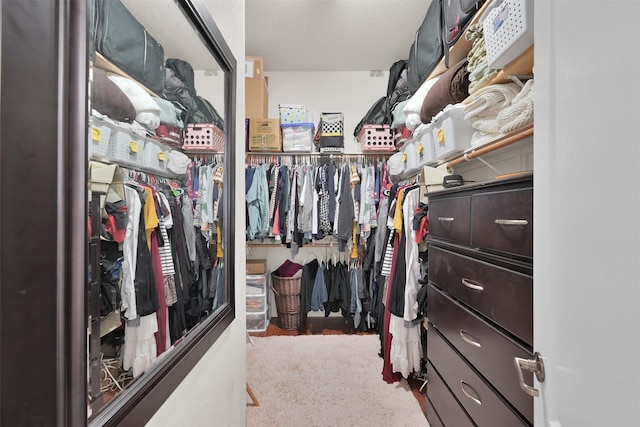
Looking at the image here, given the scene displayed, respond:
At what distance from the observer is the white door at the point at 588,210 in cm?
40

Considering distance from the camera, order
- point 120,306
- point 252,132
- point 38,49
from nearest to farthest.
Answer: point 38,49
point 120,306
point 252,132

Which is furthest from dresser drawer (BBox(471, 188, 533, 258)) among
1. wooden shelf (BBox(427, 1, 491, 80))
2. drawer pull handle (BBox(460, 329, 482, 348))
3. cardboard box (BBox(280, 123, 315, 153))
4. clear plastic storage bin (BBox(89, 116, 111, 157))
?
cardboard box (BBox(280, 123, 315, 153))

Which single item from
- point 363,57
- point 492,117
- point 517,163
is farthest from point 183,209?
point 363,57

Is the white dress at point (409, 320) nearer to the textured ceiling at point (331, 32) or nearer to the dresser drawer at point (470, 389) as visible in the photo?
the dresser drawer at point (470, 389)

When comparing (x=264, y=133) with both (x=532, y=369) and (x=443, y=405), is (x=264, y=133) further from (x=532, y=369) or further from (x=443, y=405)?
(x=532, y=369)

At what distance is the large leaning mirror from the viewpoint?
1.61 ft

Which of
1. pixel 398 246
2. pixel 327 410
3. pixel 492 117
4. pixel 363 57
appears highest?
pixel 363 57

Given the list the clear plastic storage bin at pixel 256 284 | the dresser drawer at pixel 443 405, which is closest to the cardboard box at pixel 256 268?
the clear plastic storage bin at pixel 256 284

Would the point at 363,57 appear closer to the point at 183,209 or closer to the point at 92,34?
the point at 183,209

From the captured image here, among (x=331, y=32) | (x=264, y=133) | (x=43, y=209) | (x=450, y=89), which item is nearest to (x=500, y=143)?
(x=450, y=89)

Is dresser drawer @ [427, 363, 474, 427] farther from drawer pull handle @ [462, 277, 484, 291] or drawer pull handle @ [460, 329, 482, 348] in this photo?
drawer pull handle @ [462, 277, 484, 291]

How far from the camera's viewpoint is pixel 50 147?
391 millimetres

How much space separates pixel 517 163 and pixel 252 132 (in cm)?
225

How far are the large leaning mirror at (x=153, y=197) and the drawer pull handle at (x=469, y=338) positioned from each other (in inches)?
37.5
